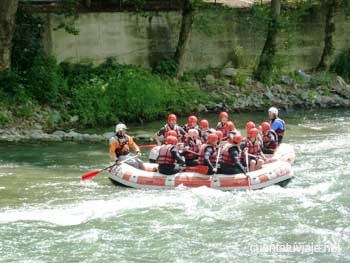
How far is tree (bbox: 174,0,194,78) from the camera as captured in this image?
24223mm

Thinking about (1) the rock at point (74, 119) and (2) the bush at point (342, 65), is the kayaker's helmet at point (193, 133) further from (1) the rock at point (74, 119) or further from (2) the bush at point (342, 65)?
(2) the bush at point (342, 65)

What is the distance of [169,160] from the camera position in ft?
46.7

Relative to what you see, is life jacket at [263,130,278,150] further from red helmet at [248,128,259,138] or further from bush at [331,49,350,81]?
bush at [331,49,350,81]

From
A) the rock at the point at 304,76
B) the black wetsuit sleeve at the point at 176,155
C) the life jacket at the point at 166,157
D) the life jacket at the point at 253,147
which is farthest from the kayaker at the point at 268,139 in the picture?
the rock at the point at 304,76

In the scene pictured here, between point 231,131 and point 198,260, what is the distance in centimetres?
612

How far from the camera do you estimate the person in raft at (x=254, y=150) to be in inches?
582

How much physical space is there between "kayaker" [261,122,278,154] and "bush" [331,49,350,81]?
12408 mm

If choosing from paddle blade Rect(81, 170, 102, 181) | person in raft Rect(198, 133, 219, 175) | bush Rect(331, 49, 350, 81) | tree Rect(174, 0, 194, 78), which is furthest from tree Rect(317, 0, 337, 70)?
paddle blade Rect(81, 170, 102, 181)

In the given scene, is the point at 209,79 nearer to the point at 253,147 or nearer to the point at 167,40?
the point at 167,40

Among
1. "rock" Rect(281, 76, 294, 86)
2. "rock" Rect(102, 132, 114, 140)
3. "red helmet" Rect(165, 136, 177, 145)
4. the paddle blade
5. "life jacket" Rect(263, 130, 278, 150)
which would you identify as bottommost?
"rock" Rect(102, 132, 114, 140)

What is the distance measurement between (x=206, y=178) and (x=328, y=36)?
1484 cm

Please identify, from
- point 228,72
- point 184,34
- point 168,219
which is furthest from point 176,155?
point 228,72

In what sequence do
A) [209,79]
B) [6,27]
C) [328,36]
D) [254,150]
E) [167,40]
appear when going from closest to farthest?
1. [254,150]
2. [6,27]
3. [209,79]
4. [167,40]
5. [328,36]

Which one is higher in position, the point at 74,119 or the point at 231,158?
the point at 231,158
